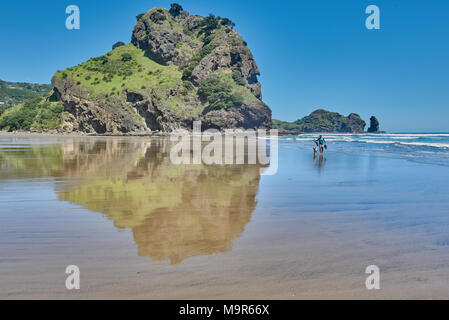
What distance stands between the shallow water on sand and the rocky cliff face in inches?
2935

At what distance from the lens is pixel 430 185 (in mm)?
9664

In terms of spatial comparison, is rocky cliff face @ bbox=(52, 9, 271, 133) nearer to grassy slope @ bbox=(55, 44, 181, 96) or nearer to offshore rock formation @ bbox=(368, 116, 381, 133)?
grassy slope @ bbox=(55, 44, 181, 96)

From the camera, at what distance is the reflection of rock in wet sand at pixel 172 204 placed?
449 centimetres

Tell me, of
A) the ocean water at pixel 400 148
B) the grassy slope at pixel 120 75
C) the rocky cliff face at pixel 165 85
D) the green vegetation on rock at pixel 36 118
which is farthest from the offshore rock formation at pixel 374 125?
the green vegetation on rock at pixel 36 118

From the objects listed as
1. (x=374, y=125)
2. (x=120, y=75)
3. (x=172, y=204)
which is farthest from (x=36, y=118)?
(x=374, y=125)

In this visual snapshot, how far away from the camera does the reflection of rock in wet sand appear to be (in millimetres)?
4488

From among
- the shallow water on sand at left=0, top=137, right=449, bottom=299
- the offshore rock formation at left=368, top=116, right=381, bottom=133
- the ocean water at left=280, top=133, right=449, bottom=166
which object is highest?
the offshore rock formation at left=368, top=116, right=381, bottom=133

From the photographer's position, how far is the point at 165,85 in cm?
8806

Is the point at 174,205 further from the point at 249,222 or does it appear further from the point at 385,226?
the point at 385,226

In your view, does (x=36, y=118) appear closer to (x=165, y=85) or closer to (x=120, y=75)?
(x=120, y=75)

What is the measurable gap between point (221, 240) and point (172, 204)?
101 inches

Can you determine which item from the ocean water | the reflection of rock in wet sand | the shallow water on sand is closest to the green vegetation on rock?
the ocean water

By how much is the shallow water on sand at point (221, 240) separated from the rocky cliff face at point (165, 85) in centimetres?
7455
